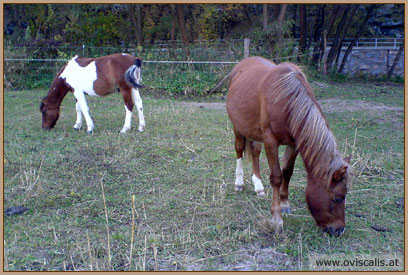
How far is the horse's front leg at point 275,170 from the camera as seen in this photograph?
364 cm

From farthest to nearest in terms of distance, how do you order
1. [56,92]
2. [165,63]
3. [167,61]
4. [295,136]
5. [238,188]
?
[165,63]
[167,61]
[56,92]
[238,188]
[295,136]

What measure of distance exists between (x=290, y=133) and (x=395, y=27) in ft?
83.9

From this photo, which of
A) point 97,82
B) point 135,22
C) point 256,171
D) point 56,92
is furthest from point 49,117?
point 135,22

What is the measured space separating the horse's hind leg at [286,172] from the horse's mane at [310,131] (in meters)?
0.33

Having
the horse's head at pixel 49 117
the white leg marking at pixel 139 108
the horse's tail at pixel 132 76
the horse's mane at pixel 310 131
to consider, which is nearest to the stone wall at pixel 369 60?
the white leg marking at pixel 139 108

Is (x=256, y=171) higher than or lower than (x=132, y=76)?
lower

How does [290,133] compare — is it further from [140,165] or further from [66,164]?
[66,164]

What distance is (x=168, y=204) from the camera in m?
4.28

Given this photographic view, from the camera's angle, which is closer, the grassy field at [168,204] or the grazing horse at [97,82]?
the grassy field at [168,204]

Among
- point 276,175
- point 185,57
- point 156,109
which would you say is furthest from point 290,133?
point 185,57

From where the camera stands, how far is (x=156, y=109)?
9.62 meters

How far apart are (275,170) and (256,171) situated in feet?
3.15

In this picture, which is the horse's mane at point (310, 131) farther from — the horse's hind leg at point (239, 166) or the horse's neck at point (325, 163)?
the horse's hind leg at point (239, 166)

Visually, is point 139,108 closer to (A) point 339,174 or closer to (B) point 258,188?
(B) point 258,188
